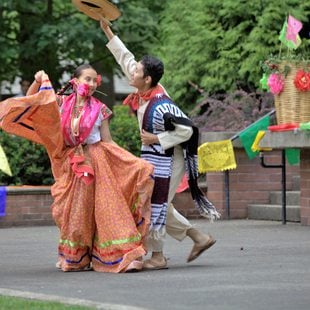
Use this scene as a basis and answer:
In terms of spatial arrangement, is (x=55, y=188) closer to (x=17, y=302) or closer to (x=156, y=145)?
(x=156, y=145)

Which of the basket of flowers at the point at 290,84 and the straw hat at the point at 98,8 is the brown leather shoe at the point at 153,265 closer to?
the straw hat at the point at 98,8

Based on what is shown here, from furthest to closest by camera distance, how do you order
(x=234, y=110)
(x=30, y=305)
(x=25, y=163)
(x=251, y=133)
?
1. (x=234, y=110)
2. (x=25, y=163)
3. (x=251, y=133)
4. (x=30, y=305)

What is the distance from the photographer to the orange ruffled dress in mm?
10586

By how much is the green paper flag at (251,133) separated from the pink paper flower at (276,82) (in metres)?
1.36

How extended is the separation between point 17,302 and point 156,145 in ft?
8.93

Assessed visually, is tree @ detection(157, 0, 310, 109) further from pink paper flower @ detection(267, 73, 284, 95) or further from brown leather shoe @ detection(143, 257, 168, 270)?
brown leather shoe @ detection(143, 257, 168, 270)

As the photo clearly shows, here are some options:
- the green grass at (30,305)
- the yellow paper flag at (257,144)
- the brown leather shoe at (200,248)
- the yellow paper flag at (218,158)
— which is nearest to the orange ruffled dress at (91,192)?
the brown leather shoe at (200,248)

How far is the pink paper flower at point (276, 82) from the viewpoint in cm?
1507

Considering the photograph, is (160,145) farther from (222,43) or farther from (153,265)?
(222,43)

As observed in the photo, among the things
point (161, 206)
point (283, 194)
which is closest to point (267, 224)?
point (283, 194)

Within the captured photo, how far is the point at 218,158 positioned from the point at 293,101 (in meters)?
2.14

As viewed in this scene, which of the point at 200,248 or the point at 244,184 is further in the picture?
the point at 244,184

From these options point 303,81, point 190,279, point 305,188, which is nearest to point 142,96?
point 190,279

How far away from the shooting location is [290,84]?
15.0m
